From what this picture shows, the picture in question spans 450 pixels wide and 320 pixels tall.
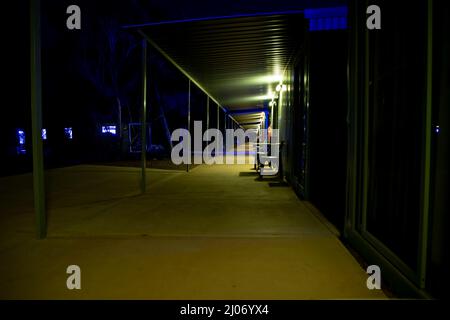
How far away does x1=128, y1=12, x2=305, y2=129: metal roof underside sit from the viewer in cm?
587

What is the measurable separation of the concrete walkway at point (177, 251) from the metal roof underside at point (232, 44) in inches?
129

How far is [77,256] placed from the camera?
11.4ft

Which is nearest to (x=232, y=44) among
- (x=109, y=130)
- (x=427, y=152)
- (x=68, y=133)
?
(x=427, y=152)

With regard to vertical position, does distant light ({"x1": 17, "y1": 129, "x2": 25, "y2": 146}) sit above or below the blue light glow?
below

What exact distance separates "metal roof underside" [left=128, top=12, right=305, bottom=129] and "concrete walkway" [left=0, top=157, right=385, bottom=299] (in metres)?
3.29

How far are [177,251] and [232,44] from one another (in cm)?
498

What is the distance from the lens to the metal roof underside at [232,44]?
5868 millimetres

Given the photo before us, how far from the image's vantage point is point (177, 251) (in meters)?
3.56

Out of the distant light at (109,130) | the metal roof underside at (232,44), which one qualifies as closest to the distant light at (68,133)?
the distant light at (109,130)

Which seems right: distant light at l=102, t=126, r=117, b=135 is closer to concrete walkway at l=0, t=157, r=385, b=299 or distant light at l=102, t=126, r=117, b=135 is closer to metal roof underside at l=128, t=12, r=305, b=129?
metal roof underside at l=128, t=12, r=305, b=129

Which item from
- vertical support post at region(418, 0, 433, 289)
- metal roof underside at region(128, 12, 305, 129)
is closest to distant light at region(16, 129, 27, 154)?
metal roof underside at region(128, 12, 305, 129)

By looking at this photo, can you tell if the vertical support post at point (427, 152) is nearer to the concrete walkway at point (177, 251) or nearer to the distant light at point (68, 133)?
the concrete walkway at point (177, 251)

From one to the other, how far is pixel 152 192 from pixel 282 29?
4.46 meters
